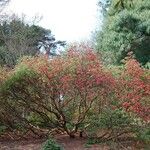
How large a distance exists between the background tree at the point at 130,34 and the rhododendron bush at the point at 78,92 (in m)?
8.57

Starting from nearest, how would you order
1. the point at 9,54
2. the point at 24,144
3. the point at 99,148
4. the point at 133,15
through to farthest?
the point at 99,148, the point at 24,144, the point at 133,15, the point at 9,54

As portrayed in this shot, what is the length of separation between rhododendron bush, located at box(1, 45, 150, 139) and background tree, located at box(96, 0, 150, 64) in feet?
28.1

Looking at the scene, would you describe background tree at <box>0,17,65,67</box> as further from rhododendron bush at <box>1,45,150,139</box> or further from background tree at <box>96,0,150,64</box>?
rhododendron bush at <box>1,45,150,139</box>

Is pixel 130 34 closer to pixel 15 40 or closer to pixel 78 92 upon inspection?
pixel 15 40

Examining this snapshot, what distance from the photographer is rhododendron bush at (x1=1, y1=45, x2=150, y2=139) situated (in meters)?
11.8

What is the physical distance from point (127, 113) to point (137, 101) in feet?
1.53

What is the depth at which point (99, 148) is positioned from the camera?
460 inches

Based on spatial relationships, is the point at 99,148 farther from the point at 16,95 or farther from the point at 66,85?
the point at 16,95

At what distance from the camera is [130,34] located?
21.1 meters

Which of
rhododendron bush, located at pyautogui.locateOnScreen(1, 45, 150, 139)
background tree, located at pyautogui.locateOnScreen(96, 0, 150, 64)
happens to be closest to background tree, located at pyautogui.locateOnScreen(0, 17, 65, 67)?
background tree, located at pyautogui.locateOnScreen(96, 0, 150, 64)

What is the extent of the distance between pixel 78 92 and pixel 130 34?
382 inches

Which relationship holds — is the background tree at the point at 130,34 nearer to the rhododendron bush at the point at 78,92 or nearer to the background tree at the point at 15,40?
the background tree at the point at 15,40

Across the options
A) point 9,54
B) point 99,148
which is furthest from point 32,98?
point 9,54

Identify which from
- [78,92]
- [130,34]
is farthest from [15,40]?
[78,92]
